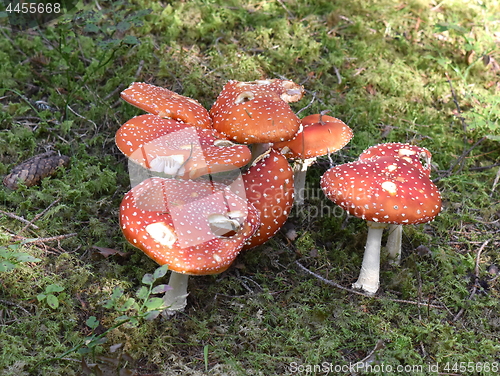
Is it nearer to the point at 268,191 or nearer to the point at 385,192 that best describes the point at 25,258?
the point at 268,191

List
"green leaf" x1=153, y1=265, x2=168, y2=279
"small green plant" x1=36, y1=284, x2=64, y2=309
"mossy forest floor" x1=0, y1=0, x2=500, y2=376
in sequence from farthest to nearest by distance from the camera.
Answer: "mossy forest floor" x1=0, y1=0, x2=500, y2=376, "small green plant" x1=36, y1=284, x2=64, y2=309, "green leaf" x1=153, y1=265, x2=168, y2=279

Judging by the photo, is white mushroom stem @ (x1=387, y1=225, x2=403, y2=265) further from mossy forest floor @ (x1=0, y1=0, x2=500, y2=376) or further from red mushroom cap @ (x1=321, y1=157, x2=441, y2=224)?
red mushroom cap @ (x1=321, y1=157, x2=441, y2=224)

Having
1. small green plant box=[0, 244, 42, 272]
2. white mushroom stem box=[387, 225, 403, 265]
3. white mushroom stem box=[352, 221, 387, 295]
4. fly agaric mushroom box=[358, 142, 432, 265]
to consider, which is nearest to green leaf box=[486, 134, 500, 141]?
fly agaric mushroom box=[358, 142, 432, 265]

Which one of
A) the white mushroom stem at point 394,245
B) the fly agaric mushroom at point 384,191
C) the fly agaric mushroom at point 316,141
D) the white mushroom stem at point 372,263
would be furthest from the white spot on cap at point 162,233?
the white mushroom stem at point 394,245

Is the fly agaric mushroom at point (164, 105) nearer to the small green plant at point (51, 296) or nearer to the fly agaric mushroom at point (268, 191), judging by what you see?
the fly agaric mushroom at point (268, 191)

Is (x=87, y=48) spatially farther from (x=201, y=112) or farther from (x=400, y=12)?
(x=400, y=12)
